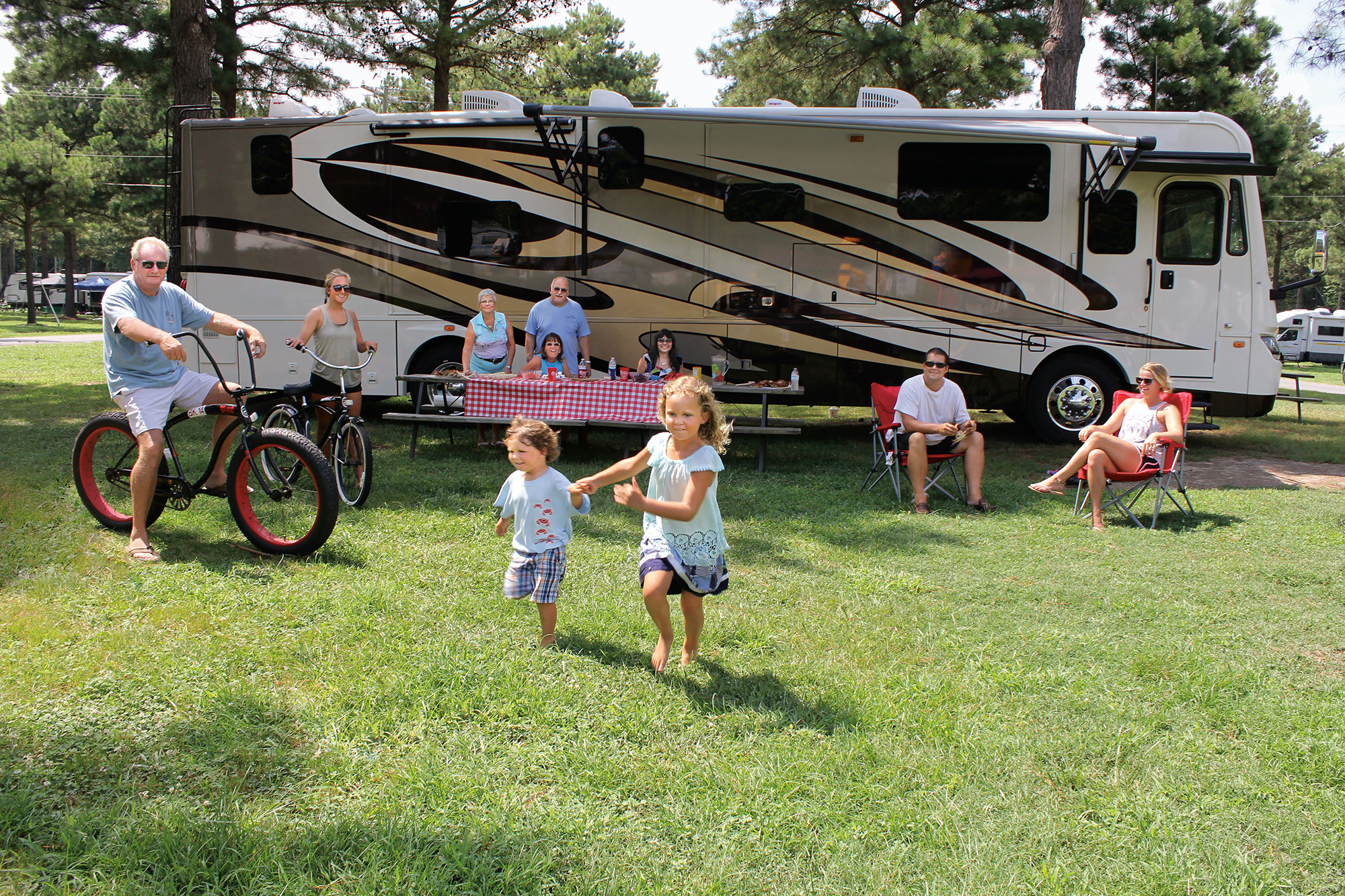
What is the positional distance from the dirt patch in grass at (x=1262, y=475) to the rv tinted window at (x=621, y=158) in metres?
5.44

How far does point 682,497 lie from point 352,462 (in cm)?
342

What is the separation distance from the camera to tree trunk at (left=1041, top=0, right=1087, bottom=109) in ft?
41.5

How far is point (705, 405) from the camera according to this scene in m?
3.45

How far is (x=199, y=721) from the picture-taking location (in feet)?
10.1

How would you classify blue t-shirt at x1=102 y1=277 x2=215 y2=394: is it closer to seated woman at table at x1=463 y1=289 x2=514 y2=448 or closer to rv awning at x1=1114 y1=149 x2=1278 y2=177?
seated woman at table at x1=463 y1=289 x2=514 y2=448

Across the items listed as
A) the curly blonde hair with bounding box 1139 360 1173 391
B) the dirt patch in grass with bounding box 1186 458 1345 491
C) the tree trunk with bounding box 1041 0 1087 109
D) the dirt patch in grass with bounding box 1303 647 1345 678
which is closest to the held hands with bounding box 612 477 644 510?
the dirt patch in grass with bounding box 1303 647 1345 678

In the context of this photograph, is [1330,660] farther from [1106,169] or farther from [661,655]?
[1106,169]

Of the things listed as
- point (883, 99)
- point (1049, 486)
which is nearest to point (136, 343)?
point (1049, 486)

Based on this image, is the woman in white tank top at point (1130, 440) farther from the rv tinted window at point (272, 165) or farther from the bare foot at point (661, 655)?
the rv tinted window at point (272, 165)

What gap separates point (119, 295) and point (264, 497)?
128 cm

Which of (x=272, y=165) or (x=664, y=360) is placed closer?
(x=664, y=360)

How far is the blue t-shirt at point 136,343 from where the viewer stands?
188 inches

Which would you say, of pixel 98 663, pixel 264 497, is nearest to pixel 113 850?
pixel 98 663

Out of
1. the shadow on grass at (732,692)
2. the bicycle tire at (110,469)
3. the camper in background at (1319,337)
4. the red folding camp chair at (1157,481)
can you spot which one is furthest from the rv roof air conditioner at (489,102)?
the camper in background at (1319,337)
